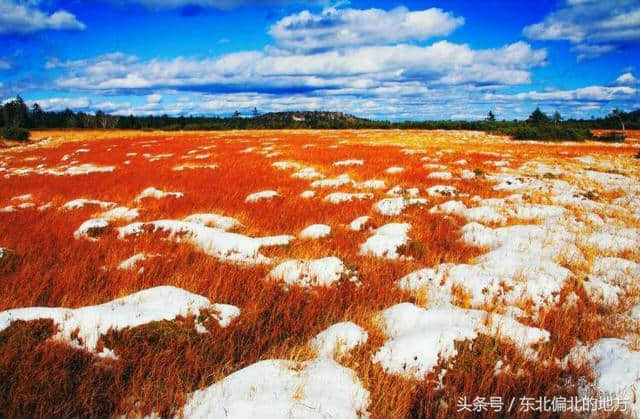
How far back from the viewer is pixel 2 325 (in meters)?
3.42

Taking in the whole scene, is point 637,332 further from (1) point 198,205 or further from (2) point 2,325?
(1) point 198,205

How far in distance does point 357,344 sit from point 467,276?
8.49 ft

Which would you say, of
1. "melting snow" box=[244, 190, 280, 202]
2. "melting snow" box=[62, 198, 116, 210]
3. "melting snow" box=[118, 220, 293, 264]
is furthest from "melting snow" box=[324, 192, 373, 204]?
"melting snow" box=[62, 198, 116, 210]

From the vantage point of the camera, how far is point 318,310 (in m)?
4.52

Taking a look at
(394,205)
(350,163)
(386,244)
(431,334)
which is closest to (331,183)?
(394,205)

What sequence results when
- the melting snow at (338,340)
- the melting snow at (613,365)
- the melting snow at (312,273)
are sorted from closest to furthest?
the melting snow at (613,365) → the melting snow at (338,340) → the melting snow at (312,273)

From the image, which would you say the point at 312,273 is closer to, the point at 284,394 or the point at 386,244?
the point at 386,244

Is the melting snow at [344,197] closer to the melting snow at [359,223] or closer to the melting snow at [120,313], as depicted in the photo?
the melting snow at [359,223]

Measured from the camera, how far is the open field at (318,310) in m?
2.98

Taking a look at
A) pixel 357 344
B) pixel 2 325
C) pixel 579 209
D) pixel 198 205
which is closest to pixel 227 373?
pixel 357 344

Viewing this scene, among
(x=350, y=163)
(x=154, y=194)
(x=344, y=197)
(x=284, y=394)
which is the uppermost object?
(x=350, y=163)

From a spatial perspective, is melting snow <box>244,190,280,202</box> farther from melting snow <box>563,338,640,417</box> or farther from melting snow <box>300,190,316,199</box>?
melting snow <box>563,338,640,417</box>

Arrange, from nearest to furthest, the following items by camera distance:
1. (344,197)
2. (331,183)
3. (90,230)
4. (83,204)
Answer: (90,230)
(83,204)
(344,197)
(331,183)

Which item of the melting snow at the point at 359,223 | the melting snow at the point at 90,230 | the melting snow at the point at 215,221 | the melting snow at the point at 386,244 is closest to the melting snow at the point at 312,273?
the melting snow at the point at 386,244
